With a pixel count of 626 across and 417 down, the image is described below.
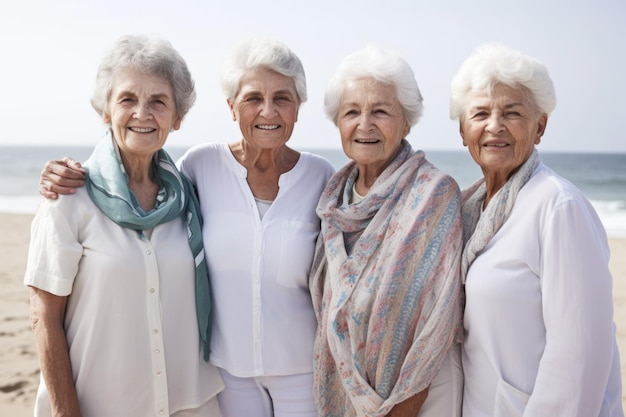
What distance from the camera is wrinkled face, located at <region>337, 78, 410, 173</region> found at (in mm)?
2809

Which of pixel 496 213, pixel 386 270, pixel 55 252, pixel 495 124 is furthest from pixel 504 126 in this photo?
pixel 55 252

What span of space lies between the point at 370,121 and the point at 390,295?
A: 0.84 metres

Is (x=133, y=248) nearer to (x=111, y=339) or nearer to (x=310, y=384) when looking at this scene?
(x=111, y=339)

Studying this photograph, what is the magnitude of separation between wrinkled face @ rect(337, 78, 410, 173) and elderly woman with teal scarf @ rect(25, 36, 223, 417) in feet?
2.64

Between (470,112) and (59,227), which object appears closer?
(59,227)

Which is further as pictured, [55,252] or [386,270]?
[386,270]

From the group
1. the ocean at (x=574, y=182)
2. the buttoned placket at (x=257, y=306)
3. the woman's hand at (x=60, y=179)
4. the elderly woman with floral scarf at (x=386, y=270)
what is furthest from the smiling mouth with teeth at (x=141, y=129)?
the ocean at (x=574, y=182)

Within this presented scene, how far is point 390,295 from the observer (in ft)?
8.46

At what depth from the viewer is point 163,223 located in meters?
2.66

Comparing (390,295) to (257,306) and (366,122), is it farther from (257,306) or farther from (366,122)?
(366,122)

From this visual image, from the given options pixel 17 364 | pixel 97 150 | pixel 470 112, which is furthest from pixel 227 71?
pixel 17 364

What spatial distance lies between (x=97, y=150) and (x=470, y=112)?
1.74 m

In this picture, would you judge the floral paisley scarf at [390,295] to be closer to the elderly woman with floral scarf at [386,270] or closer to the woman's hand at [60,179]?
the elderly woman with floral scarf at [386,270]

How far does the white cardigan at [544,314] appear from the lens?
215cm
